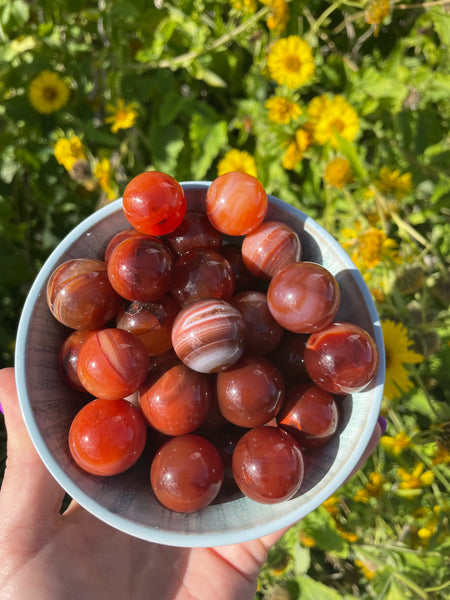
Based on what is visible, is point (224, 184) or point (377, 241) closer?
point (224, 184)

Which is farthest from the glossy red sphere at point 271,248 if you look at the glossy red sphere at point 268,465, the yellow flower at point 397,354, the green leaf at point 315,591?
the green leaf at point 315,591

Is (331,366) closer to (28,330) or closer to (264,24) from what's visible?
(28,330)

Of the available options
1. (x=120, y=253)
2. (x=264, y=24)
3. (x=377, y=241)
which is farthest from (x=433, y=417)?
(x=264, y=24)

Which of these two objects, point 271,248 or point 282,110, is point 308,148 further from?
point 271,248

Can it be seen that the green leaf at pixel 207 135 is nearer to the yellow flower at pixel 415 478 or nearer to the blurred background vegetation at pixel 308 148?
the blurred background vegetation at pixel 308 148

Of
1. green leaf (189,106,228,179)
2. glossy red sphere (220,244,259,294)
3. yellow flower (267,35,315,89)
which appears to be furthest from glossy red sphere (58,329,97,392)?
yellow flower (267,35,315,89)

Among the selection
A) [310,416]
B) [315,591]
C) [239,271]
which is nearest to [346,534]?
[315,591]

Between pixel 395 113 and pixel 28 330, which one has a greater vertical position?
pixel 395 113
